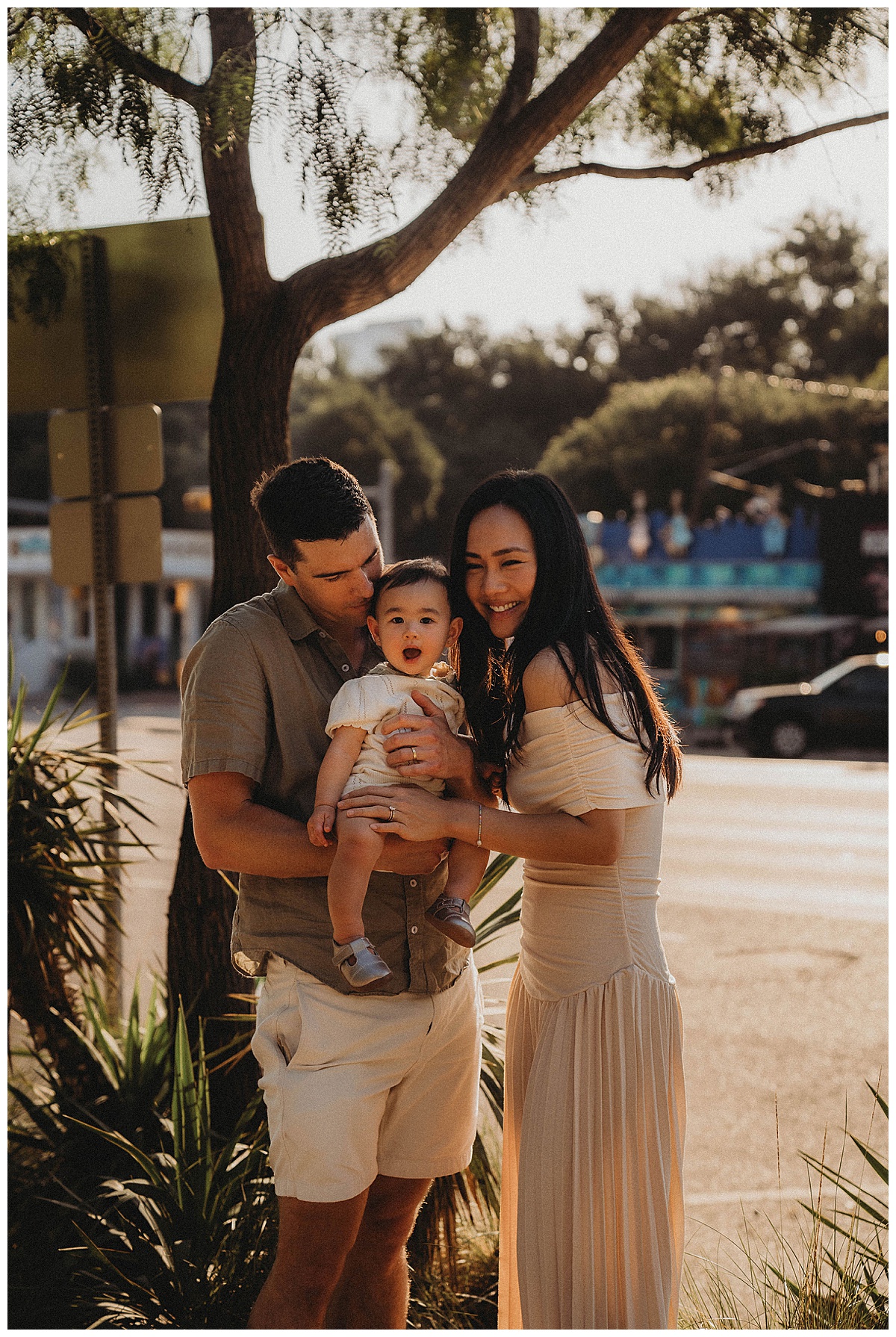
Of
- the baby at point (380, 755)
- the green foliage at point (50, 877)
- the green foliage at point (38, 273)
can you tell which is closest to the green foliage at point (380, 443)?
the green foliage at point (38, 273)

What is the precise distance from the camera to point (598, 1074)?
2.42 meters

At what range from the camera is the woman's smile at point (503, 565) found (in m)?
2.44

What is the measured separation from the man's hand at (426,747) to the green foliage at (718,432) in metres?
23.9

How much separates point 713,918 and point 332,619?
631 cm

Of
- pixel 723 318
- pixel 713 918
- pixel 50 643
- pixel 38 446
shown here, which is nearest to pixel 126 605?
pixel 50 643

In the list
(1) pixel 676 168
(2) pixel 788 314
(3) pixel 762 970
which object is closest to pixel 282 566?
(1) pixel 676 168

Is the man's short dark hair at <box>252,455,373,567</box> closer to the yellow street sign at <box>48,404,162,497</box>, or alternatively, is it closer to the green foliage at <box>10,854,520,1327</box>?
the green foliage at <box>10,854,520,1327</box>

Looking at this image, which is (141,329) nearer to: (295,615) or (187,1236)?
(295,615)

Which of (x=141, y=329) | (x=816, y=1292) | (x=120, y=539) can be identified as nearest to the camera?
(x=816, y=1292)

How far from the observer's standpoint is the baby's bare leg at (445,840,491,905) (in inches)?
94.2

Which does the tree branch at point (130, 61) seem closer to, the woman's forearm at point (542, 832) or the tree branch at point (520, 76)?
the tree branch at point (520, 76)

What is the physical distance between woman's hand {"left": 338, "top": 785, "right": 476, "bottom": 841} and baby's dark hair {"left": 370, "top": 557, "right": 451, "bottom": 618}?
0.40 m

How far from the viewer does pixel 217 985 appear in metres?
3.83

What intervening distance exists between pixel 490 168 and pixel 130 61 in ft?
3.67
